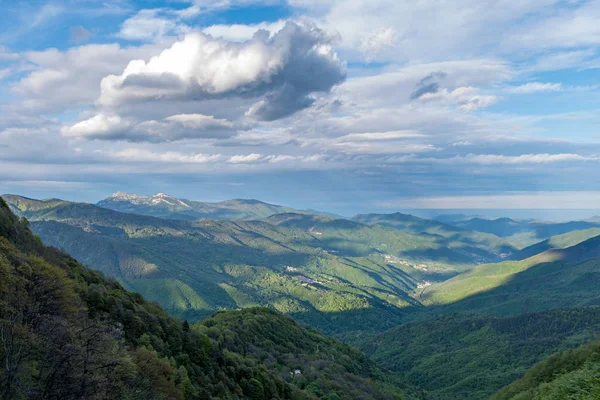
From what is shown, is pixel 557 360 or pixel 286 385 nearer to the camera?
pixel 286 385

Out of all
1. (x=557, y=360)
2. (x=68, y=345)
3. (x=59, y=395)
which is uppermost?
(x=68, y=345)

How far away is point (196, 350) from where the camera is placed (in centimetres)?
A: 7781

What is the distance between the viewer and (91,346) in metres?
40.2

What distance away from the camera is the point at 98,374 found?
3831 centimetres

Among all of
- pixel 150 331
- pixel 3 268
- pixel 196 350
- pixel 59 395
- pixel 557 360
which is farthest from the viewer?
pixel 557 360

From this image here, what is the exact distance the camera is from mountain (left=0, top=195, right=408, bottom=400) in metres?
37.2

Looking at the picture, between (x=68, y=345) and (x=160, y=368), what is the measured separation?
703 inches

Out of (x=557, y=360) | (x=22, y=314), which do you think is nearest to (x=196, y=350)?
(x=22, y=314)

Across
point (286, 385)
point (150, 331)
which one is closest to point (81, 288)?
point (150, 331)

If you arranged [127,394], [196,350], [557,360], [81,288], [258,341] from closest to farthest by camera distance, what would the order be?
[127,394], [81,288], [196,350], [557,360], [258,341]

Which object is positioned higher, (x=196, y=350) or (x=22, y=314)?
(x=22, y=314)

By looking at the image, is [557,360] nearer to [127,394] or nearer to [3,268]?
[127,394]

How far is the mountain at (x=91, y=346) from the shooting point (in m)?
37.2

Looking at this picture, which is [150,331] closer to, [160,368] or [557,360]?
[160,368]
